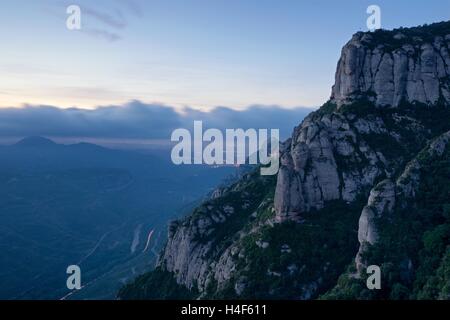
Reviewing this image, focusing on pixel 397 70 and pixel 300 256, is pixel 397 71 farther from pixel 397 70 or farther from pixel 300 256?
pixel 300 256

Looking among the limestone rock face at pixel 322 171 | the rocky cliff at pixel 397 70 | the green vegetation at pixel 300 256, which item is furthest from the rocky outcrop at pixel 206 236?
the rocky cliff at pixel 397 70

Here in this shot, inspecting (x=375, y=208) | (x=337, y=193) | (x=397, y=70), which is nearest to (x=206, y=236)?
(x=337, y=193)

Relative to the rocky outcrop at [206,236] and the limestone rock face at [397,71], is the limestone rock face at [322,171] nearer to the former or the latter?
the rocky outcrop at [206,236]

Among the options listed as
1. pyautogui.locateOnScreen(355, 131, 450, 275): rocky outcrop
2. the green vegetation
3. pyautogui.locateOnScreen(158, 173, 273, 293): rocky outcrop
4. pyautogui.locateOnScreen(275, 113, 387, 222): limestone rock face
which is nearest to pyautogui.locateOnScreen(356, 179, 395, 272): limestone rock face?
pyautogui.locateOnScreen(355, 131, 450, 275): rocky outcrop

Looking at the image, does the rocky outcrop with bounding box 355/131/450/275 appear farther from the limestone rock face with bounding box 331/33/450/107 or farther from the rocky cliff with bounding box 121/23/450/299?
the limestone rock face with bounding box 331/33/450/107

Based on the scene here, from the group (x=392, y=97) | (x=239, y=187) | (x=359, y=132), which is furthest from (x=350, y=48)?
(x=239, y=187)
